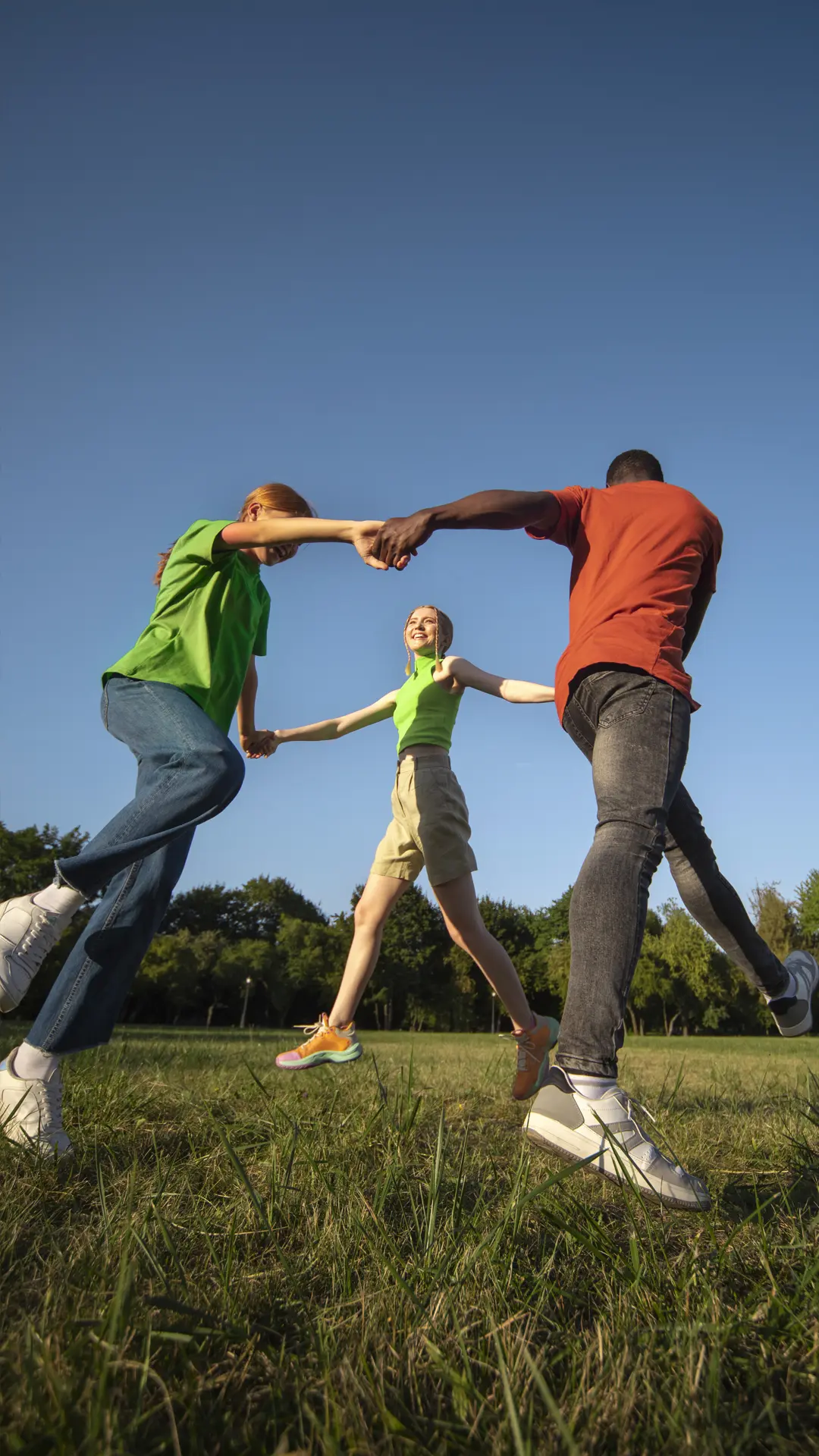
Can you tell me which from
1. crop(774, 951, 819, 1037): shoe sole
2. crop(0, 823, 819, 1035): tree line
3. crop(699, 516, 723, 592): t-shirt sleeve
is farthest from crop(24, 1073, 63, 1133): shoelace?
crop(0, 823, 819, 1035): tree line

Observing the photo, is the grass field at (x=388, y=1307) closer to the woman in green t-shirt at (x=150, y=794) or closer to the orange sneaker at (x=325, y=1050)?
the woman in green t-shirt at (x=150, y=794)

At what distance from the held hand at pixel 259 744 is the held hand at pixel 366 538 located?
1864mm

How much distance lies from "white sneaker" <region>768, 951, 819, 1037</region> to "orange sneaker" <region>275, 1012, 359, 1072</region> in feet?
6.89

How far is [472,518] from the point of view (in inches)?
114

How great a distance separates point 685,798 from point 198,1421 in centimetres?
263

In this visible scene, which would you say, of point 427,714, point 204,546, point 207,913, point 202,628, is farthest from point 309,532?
point 207,913

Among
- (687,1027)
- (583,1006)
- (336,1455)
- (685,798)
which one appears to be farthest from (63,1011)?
(687,1027)

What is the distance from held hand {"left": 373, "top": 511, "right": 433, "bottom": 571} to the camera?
2992 mm

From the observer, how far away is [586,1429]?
108 centimetres

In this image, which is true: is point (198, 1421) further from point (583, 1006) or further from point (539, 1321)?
point (583, 1006)

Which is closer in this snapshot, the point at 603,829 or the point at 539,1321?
the point at 539,1321

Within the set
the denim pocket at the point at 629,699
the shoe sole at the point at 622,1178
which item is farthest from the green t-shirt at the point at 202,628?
the shoe sole at the point at 622,1178

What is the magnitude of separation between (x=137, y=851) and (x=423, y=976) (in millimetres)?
57276

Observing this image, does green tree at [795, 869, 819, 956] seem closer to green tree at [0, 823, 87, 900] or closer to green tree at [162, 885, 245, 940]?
green tree at [0, 823, 87, 900]
